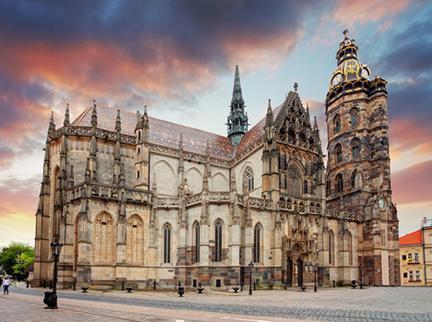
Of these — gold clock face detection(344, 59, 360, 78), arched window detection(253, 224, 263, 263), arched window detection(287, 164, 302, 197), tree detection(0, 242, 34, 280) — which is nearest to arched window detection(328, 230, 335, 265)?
arched window detection(287, 164, 302, 197)

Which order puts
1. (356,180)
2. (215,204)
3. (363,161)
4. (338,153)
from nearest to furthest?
(215,204) → (356,180) → (363,161) → (338,153)

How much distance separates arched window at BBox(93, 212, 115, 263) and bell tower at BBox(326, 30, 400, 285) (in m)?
34.2

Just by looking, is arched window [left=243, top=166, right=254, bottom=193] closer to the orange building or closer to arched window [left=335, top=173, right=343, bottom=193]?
arched window [left=335, top=173, right=343, bottom=193]

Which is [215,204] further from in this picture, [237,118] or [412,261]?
[412,261]

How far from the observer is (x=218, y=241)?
45656 millimetres

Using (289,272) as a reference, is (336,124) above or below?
above

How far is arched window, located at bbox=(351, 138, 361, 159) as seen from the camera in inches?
2633

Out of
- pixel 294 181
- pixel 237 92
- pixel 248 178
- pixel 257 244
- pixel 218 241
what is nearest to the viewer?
pixel 218 241

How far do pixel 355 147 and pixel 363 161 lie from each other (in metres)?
2.73

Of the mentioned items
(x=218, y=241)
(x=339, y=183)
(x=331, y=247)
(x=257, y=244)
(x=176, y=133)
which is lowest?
(x=331, y=247)

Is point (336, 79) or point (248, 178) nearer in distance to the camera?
point (248, 178)

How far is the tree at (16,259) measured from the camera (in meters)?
105

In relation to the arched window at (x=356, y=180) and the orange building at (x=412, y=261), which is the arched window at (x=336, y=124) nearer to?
the arched window at (x=356, y=180)

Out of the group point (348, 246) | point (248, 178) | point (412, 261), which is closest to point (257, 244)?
point (248, 178)
